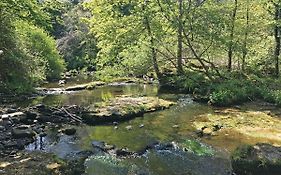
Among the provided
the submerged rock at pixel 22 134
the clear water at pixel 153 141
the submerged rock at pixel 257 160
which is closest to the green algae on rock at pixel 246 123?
the clear water at pixel 153 141

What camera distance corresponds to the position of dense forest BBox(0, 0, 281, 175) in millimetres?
11766

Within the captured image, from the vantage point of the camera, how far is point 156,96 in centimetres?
2339

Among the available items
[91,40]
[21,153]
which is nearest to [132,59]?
[21,153]

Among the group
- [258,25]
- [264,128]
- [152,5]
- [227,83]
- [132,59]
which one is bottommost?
[264,128]

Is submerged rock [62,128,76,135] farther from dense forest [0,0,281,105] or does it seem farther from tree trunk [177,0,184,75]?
tree trunk [177,0,184,75]

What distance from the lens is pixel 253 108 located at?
19.6m

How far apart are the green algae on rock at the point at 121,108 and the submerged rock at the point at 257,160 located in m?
7.69

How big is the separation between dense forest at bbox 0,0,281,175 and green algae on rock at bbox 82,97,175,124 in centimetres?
5

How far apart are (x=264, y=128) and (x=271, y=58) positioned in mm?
13673

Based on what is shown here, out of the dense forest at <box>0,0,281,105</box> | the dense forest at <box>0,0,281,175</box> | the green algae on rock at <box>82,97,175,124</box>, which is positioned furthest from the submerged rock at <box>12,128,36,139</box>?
the dense forest at <box>0,0,281,105</box>

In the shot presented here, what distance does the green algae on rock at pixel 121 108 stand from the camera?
658 inches

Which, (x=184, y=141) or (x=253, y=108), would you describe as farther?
(x=253, y=108)

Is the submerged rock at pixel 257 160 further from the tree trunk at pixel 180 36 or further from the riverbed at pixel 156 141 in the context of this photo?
the tree trunk at pixel 180 36

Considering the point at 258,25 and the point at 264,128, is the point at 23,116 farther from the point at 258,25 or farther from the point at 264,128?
the point at 258,25
